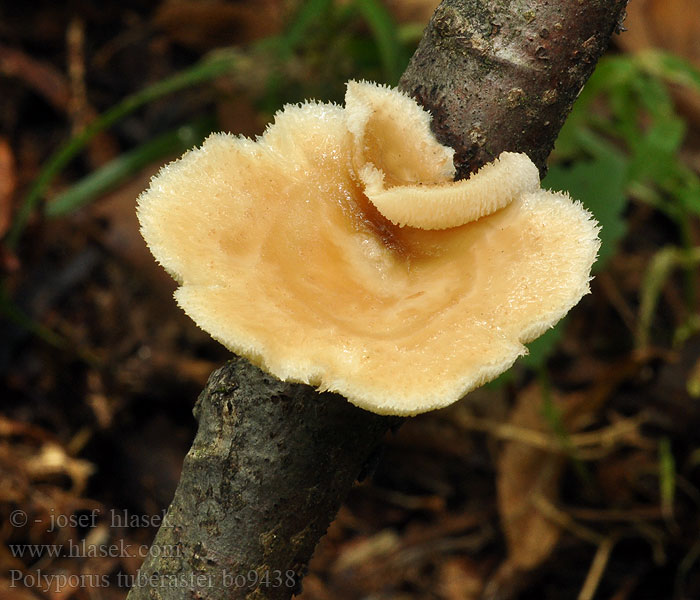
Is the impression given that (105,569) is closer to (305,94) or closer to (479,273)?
(479,273)

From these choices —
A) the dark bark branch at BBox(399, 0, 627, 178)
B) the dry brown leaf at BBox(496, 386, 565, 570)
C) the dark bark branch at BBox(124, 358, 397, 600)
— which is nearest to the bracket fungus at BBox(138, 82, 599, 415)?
the dark bark branch at BBox(399, 0, 627, 178)

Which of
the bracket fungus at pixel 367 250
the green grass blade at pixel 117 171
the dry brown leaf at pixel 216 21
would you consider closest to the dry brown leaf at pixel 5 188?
the green grass blade at pixel 117 171

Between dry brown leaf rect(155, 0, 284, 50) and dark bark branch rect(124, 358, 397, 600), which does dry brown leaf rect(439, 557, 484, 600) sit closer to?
dark bark branch rect(124, 358, 397, 600)

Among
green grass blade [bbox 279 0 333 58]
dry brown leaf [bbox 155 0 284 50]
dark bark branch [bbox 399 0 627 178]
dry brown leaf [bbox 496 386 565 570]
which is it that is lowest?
dry brown leaf [bbox 496 386 565 570]

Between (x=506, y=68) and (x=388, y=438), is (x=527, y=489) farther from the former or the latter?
(x=506, y=68)

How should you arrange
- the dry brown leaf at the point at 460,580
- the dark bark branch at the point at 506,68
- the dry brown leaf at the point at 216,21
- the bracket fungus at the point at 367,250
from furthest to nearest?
the dry brown leaf at the point at 216,21 < the dry brown leaf at the point at 460,580 < the dark bark branch at the point at 506,68 < the bracket fungus at the point at 367,250

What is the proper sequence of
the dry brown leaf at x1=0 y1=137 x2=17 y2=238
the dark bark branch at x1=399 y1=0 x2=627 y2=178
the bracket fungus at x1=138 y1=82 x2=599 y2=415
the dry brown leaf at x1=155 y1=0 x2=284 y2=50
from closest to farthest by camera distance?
the bracket fungus at x1=138 y1=82 x2=599 y2=415
the dark bark branch at x1=399 y1=0 x2=627 y2=178
the dry brown leaf at x1=0 y1=137 x2=17 y2=238
the dry brown leaf at x1=155 y1=0 x2=284 y2=50

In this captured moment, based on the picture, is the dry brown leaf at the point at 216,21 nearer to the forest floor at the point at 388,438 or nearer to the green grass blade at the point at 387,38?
the forest floor at the point at 388,438
